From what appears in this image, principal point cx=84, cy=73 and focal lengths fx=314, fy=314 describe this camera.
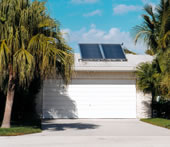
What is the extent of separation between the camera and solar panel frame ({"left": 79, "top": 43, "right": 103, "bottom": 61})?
18688 millimetres

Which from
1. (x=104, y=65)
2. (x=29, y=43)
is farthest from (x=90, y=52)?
(x=29, y=43)

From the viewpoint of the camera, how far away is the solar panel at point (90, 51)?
18834 mm

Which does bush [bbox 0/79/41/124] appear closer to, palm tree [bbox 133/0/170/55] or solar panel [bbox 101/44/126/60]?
solar panel [bbox 101/44/126/60]

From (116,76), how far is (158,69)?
309cm

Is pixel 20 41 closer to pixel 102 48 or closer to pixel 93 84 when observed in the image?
pixel 93 84

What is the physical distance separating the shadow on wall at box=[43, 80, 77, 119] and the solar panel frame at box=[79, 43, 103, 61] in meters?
2.36

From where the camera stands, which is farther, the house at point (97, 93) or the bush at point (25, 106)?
the house at point (97, 93)

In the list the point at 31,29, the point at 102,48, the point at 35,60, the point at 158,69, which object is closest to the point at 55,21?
the point at 31,29

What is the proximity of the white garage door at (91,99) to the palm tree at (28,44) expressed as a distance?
6192 mm

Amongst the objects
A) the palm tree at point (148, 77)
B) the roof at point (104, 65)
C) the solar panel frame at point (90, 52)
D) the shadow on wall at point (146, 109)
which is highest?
the solar panel frame at point (90, 52)

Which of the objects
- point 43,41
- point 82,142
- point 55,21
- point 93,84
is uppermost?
point 55,21

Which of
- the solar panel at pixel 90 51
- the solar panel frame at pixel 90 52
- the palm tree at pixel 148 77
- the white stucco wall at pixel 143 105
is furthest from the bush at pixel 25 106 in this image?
the white stucco wall at pixel 143 105

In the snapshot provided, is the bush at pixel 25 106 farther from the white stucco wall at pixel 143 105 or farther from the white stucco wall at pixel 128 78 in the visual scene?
the white stucco wall at pixel 143 105

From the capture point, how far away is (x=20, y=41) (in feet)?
37.1
